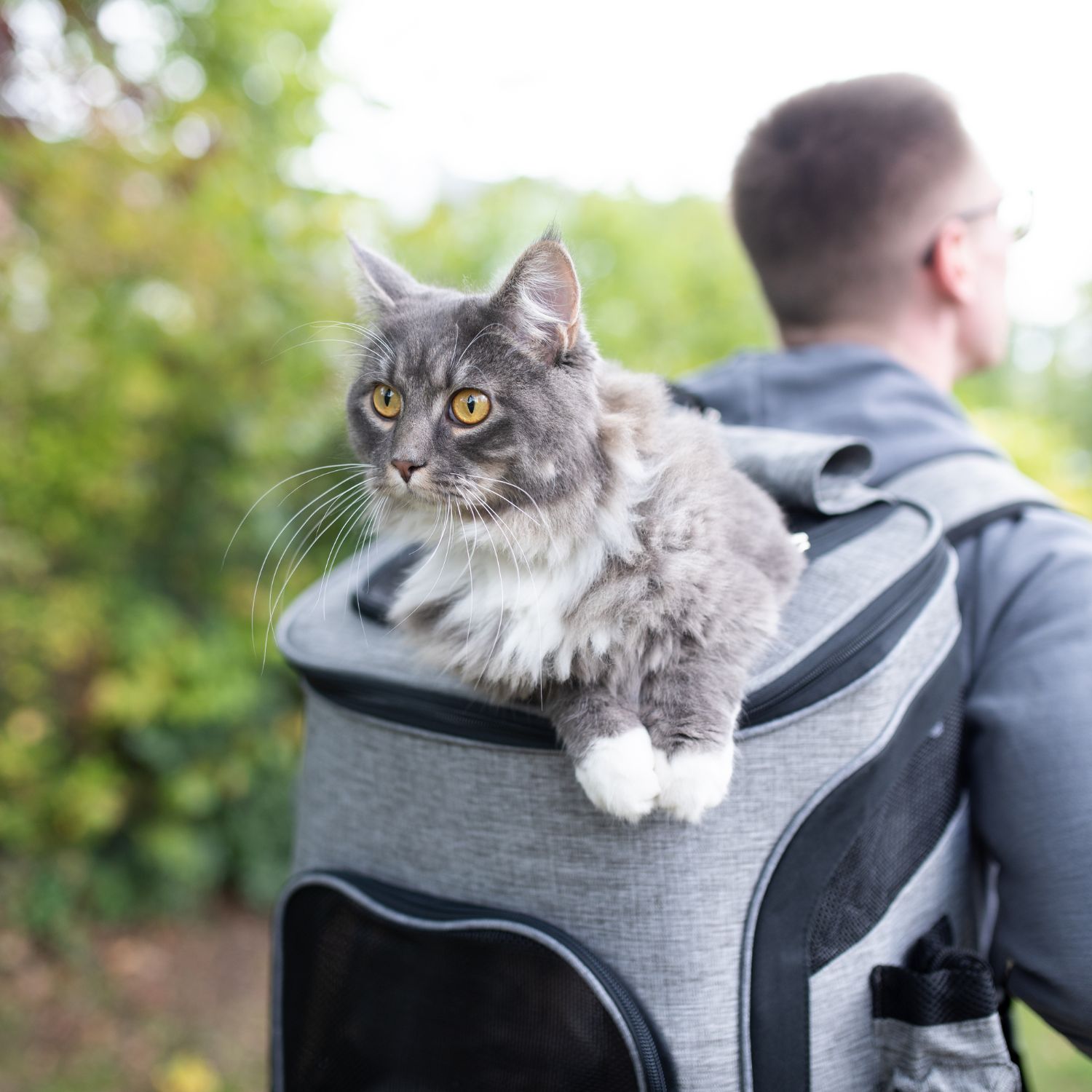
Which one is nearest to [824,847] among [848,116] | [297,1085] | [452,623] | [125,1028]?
[452,623]

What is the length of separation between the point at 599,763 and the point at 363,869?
53 cm

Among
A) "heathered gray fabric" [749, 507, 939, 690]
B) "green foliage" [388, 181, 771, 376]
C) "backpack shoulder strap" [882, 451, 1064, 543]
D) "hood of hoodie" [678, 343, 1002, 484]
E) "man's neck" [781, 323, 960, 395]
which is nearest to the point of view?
"heathered gray fabric" [749, 507, 939, 690]

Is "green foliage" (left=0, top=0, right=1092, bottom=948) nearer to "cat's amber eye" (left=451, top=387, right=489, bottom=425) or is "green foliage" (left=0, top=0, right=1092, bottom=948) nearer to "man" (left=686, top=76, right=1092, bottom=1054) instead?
"man" (left=686, top=76, right=1092, bottom=1054)

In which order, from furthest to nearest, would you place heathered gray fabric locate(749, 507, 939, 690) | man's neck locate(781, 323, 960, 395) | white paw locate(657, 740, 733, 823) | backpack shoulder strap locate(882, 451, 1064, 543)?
man's neck locate(781, 323, 960, 395) → backpack shoulder strap locate(882, 451, 1064, 543) → heathered gray fabric locate(749, 507, 939, 690) → white paw locate(657, 740, 733, 823)

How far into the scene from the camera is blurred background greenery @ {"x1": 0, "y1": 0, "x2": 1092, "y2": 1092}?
10.2ft

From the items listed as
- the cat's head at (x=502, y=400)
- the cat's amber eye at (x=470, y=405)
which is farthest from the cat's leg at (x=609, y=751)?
the cat's amber eye at (x=470, y=405)

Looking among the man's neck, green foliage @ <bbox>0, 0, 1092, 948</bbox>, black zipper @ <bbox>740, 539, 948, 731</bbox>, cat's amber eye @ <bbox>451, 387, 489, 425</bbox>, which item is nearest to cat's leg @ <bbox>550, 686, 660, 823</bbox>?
black zipper @ <bbox>740, 539, 948, 731</bbox>

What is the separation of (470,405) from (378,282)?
0.34 meters

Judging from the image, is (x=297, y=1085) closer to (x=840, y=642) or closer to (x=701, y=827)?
(x=701, y=827)

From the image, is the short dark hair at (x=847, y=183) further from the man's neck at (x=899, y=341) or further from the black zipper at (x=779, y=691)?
the black zipper at (x=779, y=691)

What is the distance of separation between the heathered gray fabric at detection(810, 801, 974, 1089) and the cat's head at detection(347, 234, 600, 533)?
0.70 m

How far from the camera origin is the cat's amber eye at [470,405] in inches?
46.4

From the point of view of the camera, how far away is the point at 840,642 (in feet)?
3.68

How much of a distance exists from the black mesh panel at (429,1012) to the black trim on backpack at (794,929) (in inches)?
6.8
